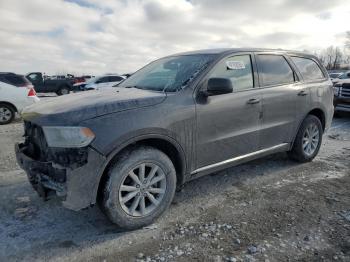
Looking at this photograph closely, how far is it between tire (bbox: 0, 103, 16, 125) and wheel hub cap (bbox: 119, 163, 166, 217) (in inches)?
298

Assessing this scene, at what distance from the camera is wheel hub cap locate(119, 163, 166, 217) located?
305 cm

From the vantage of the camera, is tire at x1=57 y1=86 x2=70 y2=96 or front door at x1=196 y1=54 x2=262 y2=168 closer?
front door at x1=196 y1=54 x2=262 y2=168

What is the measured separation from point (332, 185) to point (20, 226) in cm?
380

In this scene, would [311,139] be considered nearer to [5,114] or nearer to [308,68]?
[308,68]

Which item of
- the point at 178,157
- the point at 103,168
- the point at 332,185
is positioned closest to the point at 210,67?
the point at 178,157

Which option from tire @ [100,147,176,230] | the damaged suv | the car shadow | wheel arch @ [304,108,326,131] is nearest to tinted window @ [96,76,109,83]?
the damaged suv

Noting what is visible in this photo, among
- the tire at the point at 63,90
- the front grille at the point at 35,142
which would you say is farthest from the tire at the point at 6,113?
the tire at the point at 63,90

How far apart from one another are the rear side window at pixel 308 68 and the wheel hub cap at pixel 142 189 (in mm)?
2998

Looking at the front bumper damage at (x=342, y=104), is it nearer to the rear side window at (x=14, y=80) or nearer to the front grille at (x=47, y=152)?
the front grille at (x=47, y=152)

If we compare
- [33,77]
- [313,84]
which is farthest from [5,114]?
[33,77]

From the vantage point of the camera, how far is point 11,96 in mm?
9289

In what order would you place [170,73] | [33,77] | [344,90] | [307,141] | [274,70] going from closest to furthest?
[170,73]
[274,70]
[307,141]
[344,90]
[33,77]

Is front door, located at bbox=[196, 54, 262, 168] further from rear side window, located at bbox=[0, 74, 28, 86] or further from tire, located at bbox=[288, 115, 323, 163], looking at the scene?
rear side window, located at bbox=[0, 74, 28, 86]

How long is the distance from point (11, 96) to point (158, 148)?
7629 mm
